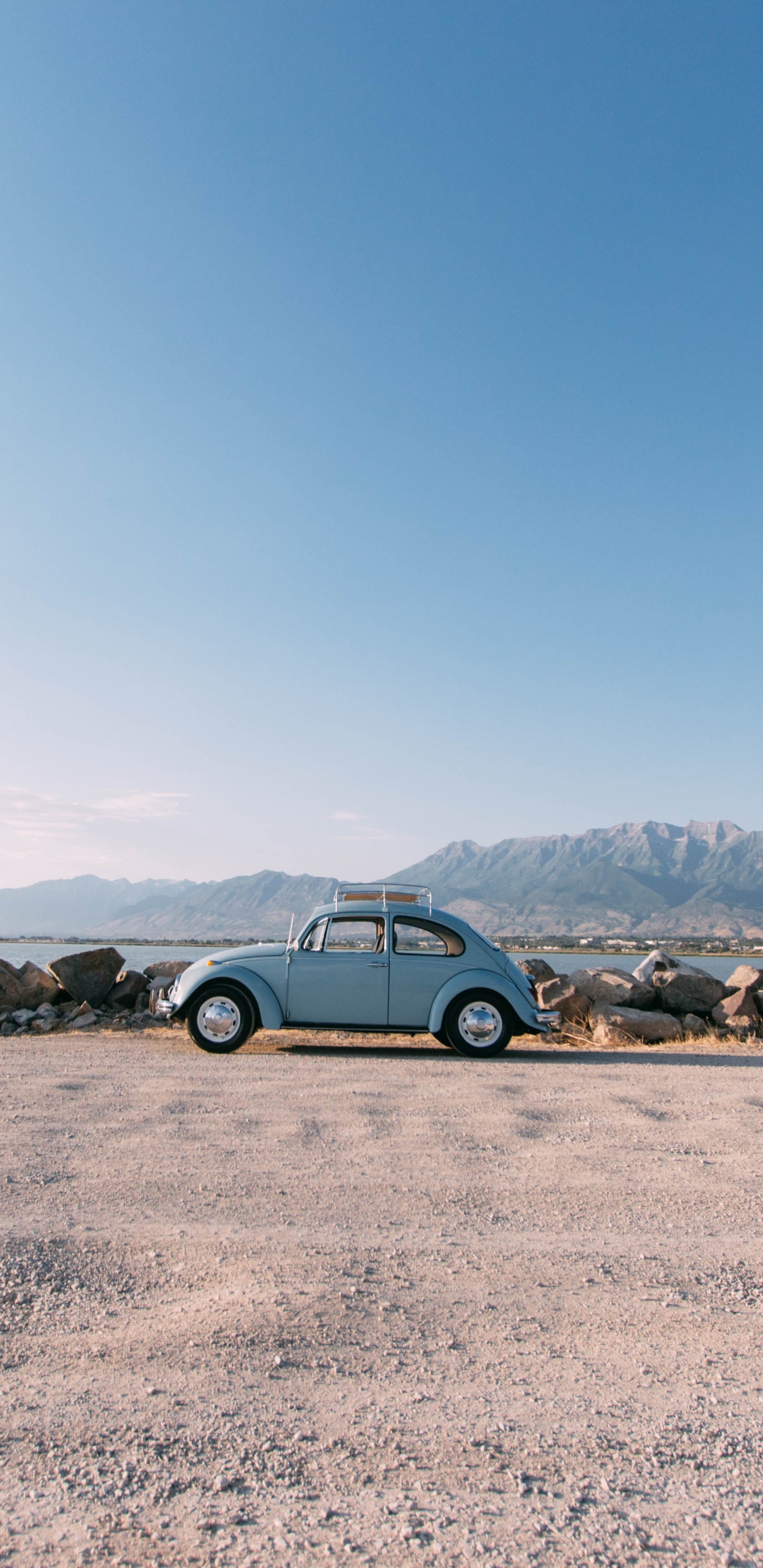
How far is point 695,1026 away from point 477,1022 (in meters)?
4.89

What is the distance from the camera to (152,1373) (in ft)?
9.63

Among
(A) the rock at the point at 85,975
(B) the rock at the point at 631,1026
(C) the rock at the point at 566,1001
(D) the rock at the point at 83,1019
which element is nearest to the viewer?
(B) the rock at the point at 631,1026

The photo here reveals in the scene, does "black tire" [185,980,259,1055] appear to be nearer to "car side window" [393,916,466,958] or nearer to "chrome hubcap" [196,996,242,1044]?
"chrome hubcap" [196,996,242,1044]

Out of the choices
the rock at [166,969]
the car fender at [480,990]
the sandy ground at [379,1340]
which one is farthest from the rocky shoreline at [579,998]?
the sandy ground at [379,1340]

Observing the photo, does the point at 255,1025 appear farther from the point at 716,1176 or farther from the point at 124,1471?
the point at 124,1471

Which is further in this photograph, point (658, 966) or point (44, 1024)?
point (658, 966)

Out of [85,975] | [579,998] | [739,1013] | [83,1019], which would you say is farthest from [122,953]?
[739,1013]

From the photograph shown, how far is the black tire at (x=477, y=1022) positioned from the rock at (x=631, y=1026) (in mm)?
2821

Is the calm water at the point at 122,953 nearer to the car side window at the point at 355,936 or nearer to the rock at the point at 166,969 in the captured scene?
the rock at the point at 166,969

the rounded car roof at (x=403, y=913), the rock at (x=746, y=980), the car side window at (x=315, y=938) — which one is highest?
the rounded car roof at (x=403, y=913)

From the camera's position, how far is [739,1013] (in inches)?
539

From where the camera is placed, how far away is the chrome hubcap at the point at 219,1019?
10453 millimetres

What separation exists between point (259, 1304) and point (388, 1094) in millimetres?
4169

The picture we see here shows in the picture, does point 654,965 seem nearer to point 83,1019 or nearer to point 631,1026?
point 631,1026
